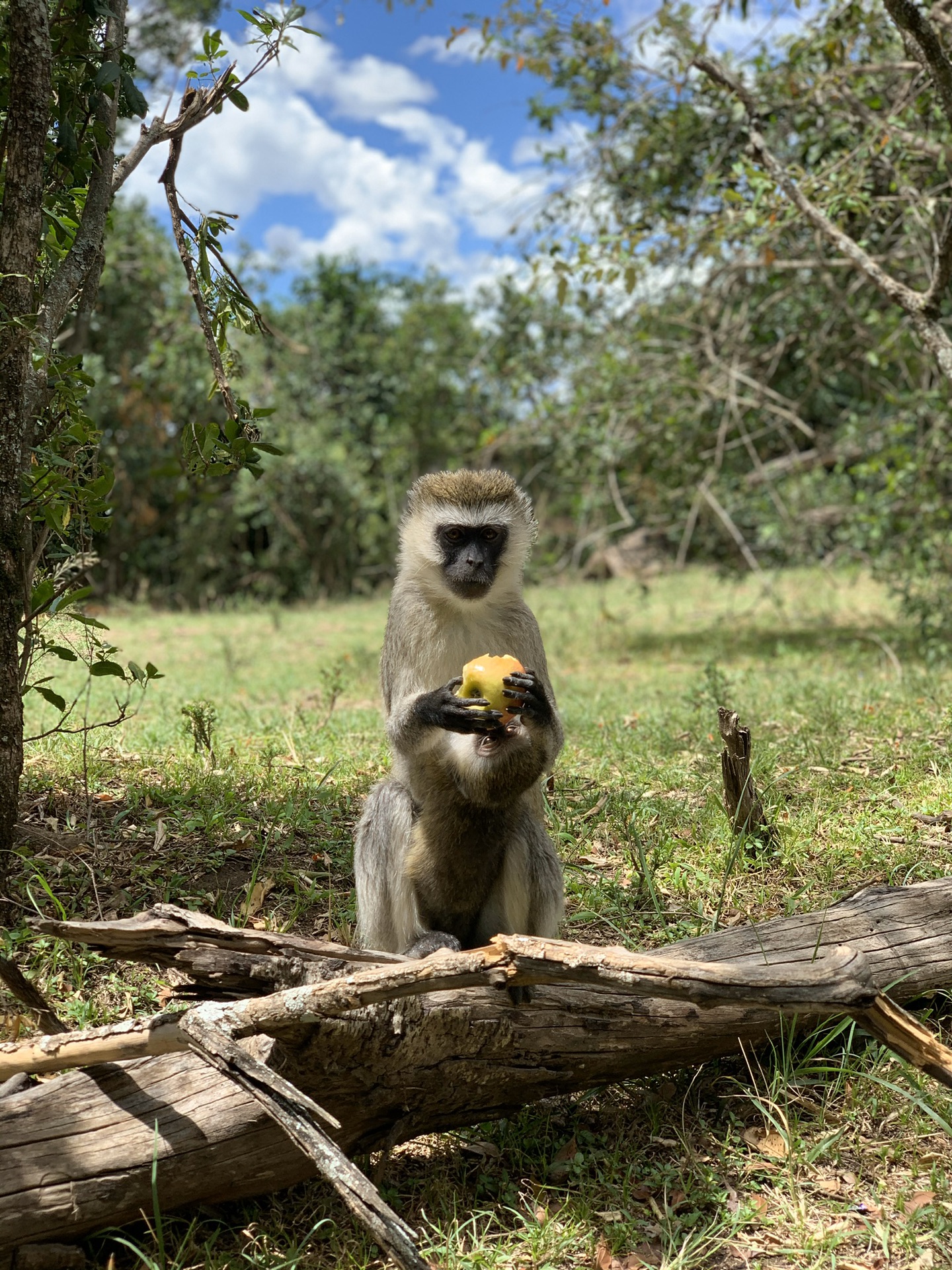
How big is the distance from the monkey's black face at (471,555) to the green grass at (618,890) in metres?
1.31

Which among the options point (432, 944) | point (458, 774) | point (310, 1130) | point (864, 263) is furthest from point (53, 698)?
point (864, 263)

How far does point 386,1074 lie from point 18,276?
2.64 metres

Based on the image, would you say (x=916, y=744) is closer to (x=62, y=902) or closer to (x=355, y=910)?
(x=355, y=910)

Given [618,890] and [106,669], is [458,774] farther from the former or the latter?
[106,669]

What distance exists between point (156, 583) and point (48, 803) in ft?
39.1

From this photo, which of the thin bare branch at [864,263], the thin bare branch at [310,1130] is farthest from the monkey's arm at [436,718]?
the thin bare branch at [864,263]

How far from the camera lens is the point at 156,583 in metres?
15.8

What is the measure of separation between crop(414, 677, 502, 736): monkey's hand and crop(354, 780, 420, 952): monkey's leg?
14.0 inches

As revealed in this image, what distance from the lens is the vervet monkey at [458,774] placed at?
3.40 meters

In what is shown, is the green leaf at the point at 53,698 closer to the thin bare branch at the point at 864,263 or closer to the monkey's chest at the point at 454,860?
the monkey's chest at the point at 454,860

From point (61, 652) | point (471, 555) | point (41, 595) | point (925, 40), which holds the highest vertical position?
point (925, 40)

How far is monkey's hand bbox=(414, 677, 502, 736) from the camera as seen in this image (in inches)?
130

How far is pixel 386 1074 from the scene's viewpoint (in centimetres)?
276

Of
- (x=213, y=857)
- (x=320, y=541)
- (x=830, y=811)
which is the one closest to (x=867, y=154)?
(x=830, y=811)
